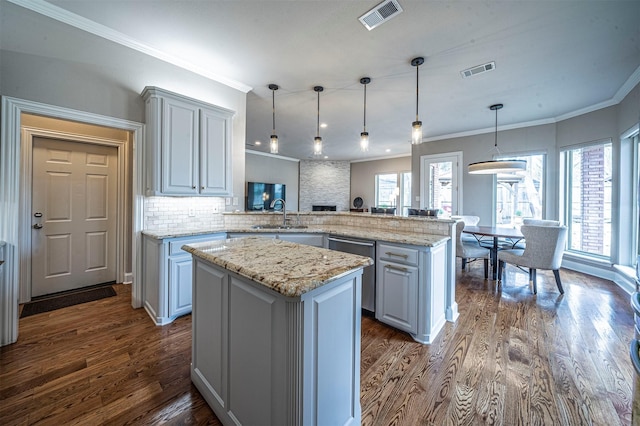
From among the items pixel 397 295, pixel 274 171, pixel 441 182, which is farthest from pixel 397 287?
pixel 274 171

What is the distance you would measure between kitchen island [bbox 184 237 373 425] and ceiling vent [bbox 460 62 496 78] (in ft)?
9.92

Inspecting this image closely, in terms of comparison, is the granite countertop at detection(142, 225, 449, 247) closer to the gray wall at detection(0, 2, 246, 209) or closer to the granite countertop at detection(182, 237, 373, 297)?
the granite countertop at detection(182, 237, 373, 297)

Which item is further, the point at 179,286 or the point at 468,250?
the point at 468,250

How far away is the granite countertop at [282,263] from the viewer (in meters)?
0.95

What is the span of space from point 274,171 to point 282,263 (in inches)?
295

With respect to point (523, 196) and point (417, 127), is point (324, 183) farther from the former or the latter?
point (417, 127)

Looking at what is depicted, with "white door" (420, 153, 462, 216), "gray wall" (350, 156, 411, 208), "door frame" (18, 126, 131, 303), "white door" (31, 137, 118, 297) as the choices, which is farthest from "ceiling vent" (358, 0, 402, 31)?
"gray wall" (350, 156, 411, 208)

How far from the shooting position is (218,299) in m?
1.33

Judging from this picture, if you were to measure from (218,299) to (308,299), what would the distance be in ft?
2.00

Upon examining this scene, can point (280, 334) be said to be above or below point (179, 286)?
above

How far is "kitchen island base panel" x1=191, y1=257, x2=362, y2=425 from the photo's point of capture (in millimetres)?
973

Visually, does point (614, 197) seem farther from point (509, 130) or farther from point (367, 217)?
point (367, 217)

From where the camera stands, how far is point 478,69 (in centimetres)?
298

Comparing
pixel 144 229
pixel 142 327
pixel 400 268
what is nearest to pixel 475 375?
pixel 400 268
